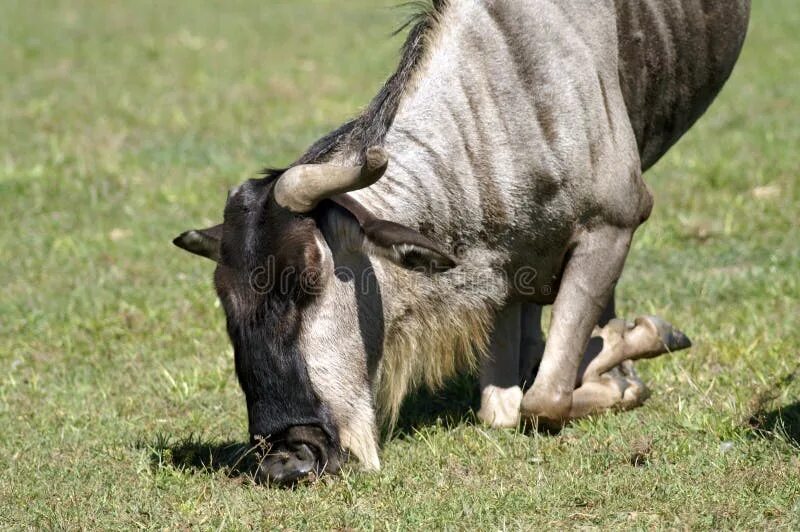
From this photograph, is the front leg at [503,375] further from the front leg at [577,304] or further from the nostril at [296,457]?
the nostril at [296,457]

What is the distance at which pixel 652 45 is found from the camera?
6.24 m

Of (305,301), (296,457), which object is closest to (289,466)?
(296,457)

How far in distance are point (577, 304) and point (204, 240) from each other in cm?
176

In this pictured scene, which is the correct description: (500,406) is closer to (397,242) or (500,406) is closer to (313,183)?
(397,242)

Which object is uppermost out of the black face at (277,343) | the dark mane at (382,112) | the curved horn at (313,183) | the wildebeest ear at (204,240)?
the dark mane at (382,112)

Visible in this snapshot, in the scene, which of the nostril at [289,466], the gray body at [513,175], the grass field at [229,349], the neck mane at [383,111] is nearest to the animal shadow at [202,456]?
the grass field at [229,349]

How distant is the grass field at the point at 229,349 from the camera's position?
187 inches

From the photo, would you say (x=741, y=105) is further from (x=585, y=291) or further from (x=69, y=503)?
(x=69, y=503)

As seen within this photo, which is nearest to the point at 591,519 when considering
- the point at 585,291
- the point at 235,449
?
the point at 585,291

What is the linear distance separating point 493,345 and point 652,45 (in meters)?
1.75

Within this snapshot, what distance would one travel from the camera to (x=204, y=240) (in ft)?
17.9

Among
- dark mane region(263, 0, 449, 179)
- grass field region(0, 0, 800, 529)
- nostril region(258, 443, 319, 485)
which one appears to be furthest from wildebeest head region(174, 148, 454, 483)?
dark mane region(263, 0, 449, 179)

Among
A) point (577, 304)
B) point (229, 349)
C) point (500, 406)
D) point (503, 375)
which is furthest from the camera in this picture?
point (229, 349)

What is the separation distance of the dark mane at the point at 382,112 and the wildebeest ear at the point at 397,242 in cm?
44
